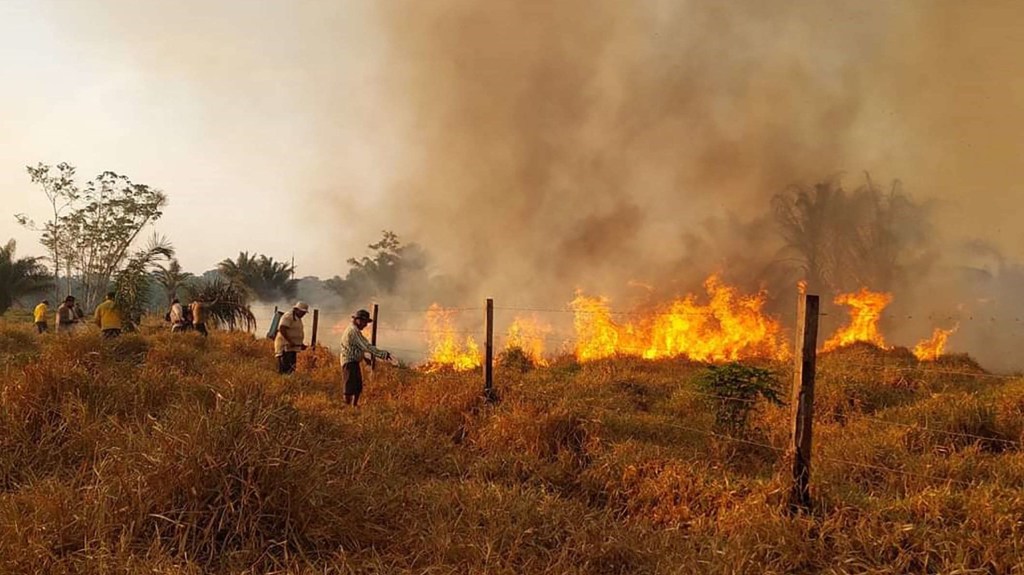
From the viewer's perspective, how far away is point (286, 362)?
1112 cm

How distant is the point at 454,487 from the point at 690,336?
52.7 feet

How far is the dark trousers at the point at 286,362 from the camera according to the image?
1104cm

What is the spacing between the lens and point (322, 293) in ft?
213

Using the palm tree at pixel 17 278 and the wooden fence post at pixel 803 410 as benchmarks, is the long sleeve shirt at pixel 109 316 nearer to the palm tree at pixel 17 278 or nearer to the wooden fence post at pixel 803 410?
the wooden fence post at pixel 803 410

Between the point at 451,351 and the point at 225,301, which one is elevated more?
the point at 225,301

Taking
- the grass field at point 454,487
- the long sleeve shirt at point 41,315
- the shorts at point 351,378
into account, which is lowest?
the grass field at point 454,487

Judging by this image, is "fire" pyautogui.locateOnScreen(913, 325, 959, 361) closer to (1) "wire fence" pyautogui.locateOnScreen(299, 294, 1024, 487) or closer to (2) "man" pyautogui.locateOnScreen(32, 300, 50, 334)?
(1) "wire fence" pyautogui.locateOnScreen(299, 294, 1024, 487)

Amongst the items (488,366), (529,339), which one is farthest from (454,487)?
(529,339)

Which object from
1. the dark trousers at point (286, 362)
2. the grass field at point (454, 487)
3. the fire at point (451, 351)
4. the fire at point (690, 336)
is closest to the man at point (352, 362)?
the grass field at point (454, 487)

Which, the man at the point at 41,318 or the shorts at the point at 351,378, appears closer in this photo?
the shorts at the point at 351,378

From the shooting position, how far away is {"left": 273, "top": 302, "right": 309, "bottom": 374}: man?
10.9 m

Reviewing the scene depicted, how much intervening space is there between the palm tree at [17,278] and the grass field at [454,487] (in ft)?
91.7

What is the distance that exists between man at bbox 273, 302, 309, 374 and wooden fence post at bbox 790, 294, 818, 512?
8.66 metres

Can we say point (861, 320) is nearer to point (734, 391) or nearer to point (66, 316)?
point (734, 391)
